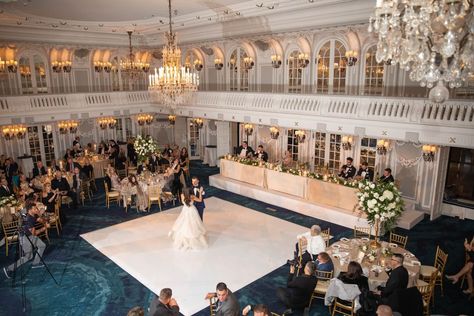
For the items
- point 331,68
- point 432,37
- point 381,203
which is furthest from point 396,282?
point 331,68

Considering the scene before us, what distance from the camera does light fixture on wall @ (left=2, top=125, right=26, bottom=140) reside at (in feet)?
56.5

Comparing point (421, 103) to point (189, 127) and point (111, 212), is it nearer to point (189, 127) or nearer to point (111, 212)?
point (111, 212)

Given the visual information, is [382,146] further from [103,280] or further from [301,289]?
[103,280]

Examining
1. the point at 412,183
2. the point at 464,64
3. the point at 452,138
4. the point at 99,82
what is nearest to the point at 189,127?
the point at 99,82

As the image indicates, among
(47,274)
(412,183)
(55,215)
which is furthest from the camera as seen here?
(412,183)

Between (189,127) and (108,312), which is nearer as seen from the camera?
(108,312)

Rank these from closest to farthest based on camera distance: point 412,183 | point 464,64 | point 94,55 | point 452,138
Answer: point 464,64 → point 452,138 → point 412,183 → point 94,55

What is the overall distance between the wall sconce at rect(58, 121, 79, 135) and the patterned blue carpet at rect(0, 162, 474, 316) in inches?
307

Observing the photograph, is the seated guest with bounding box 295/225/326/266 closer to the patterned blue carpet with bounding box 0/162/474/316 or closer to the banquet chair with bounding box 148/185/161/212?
the patterned blue carpet with bounding box 0/162/474/316

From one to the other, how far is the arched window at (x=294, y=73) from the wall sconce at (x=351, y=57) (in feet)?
8.17

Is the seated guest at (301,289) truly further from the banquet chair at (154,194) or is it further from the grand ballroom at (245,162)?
the banquet chair at (154,194)

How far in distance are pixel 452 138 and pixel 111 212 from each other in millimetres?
11880

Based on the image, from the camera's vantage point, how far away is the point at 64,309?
824 centimetres

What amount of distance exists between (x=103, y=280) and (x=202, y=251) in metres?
2.80
